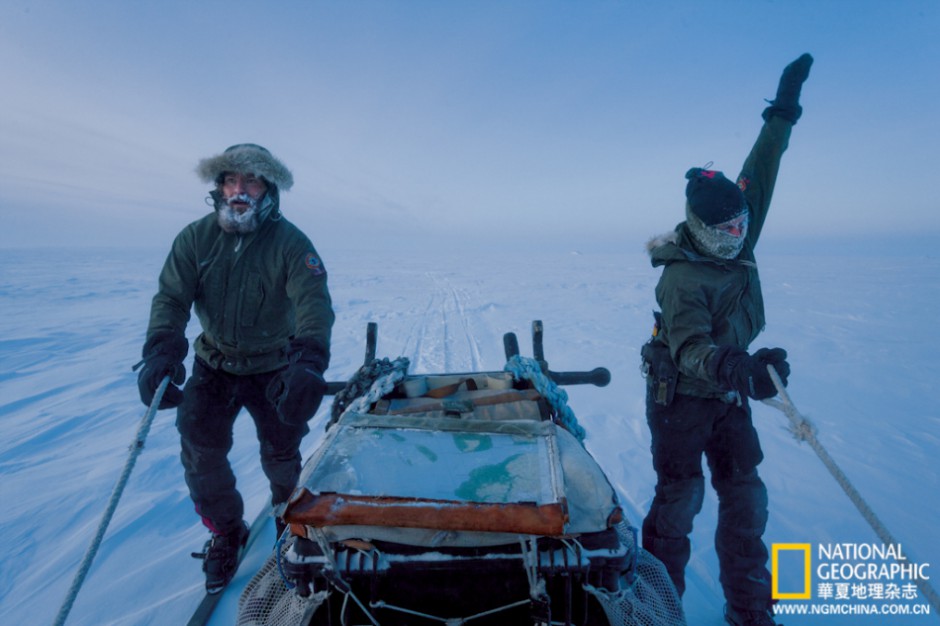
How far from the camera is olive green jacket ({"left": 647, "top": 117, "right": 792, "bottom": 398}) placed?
2086 mm

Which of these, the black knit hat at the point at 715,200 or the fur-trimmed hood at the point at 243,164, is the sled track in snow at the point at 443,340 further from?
the black knit hat at the point at 715,200

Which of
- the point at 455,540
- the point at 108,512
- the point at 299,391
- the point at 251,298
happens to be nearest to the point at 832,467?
the point at 455,540

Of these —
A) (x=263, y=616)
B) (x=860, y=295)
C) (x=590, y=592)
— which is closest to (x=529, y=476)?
(x=590, y=592)

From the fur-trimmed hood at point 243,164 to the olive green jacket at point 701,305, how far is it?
7.26 feet

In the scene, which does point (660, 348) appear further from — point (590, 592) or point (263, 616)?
point (263, 616)

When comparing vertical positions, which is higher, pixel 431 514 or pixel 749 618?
pixel 431 514

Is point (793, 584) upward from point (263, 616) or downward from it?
downward

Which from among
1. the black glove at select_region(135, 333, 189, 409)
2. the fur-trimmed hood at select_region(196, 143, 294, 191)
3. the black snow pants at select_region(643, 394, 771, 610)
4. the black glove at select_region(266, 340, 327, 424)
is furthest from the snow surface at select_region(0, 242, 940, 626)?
the fur-trimmed hood at select_region(196, 143, 294, 191)

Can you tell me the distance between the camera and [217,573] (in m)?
2.52

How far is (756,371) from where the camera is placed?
173cm

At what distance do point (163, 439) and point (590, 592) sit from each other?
4.24 meters

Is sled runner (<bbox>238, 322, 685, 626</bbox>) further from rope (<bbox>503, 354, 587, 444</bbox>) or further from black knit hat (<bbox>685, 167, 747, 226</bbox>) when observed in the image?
black knit hat (<bbox>685, 167, 747, 226</bbox>)

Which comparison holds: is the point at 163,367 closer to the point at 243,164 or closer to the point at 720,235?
the point at 243,164

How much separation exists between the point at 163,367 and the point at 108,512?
93 centimetres
